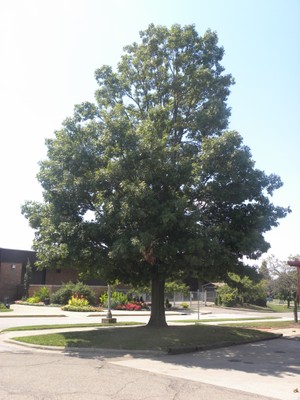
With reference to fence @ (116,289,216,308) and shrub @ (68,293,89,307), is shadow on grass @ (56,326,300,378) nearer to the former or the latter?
shrub @ (68,293,89,307)

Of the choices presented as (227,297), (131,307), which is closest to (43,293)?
(131,307)

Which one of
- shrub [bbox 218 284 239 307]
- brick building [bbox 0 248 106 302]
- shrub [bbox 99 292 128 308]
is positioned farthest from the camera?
shrub [bbox 218 284 239 307]

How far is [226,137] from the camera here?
15844 millimetres

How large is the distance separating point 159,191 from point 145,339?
5.32 metres

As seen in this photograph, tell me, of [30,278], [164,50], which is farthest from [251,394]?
[30,278]

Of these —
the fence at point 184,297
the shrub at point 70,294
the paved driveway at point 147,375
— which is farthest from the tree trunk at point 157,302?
the shrub at point 70,294

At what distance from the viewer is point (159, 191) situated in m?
15.8

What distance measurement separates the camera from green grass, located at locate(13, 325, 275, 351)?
570 inches

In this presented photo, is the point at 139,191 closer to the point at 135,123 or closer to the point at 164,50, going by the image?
the point at 135,123

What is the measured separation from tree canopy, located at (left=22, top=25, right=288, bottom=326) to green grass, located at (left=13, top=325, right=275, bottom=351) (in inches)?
65.4

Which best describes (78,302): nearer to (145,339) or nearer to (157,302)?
(157,302)

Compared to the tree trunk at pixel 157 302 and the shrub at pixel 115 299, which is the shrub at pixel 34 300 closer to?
the shrub at pixel 115 299

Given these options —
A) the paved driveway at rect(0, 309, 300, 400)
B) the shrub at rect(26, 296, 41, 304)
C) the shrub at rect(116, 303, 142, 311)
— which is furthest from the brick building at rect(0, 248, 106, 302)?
the paved driveway at rect(0, 309, 300, 400)

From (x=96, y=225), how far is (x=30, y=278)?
3291 cm
